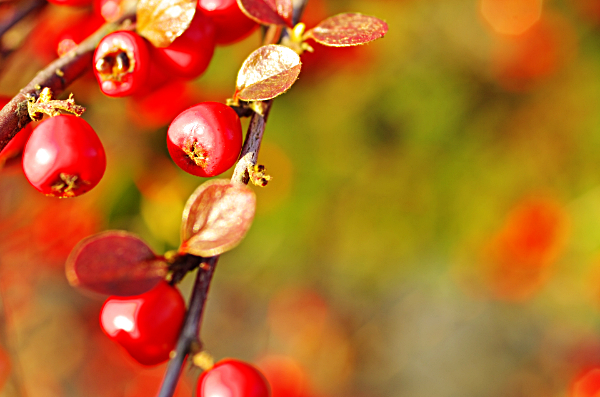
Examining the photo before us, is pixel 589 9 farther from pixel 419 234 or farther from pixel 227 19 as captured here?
pixel 227 19

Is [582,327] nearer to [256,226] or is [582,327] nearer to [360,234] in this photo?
[360,234]

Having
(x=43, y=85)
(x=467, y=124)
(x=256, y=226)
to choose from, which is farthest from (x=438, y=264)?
(x=43, y=85)

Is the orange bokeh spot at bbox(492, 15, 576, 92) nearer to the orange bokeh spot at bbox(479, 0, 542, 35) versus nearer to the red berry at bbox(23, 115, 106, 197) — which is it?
the orange bokeh spot at bbox(479, 0, 542, 35)

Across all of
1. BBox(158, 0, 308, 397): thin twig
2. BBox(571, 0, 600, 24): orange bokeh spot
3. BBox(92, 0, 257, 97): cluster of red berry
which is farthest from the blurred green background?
BBox(158, 0, 308, 397): thin twig

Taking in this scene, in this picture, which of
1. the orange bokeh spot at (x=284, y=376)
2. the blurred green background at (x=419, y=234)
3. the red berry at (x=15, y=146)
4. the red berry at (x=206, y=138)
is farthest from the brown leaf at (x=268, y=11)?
the orange bokeh spot at (x=284, y=376)

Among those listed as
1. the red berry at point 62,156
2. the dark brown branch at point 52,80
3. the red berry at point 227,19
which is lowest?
the red berry at point 62,156

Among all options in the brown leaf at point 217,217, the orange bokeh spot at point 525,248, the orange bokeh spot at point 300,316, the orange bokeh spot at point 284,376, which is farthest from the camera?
the orange bokeh spot at point 300,316

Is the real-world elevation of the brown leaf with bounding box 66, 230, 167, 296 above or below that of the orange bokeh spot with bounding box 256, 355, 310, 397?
below

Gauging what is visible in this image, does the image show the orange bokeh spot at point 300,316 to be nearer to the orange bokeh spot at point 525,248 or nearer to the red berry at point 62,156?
the orange bokeh spot at point 525,248
